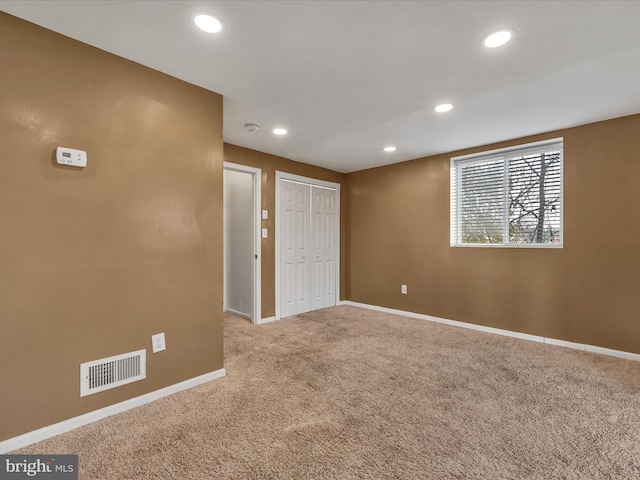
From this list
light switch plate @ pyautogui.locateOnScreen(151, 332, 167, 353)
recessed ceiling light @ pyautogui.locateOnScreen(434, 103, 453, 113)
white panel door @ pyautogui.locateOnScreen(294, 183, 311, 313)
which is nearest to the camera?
light switch plate @ pyautogui.locateOnScreen(151, 332, 167, 353)

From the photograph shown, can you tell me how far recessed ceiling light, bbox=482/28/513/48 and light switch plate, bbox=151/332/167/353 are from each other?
2902 millimetres

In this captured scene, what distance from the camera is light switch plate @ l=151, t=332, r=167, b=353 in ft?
7.02

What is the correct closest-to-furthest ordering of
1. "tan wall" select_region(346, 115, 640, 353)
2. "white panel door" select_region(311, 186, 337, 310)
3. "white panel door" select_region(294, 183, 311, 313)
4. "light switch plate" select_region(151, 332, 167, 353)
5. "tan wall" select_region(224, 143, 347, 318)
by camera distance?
1. "light switch plate" select_region(151, 332, 167, 353)
2. "tan wall" select_region(346, 115, 640, 353)
3. "tan wall" select_region(224, 143, 347, 318)
4. "white panel door" select_region(294, 183, 311, 313)
5. "white panel door" select_region(311, 186, 337, 310)

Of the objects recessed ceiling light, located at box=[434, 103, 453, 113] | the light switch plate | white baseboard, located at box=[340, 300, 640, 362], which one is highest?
recessed ceiling light, located at box=[434, 103, 453, 113]

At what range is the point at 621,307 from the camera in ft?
9.58

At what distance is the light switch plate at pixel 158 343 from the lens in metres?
2.14

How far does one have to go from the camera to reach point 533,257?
3.45 metres

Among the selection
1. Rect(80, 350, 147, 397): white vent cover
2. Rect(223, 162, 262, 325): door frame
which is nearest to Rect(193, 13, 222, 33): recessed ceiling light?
Rect(80, 350, 147, 397): white vent cover

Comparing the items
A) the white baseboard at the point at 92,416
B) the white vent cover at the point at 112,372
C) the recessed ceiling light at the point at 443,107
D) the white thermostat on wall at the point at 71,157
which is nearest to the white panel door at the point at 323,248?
the recessed ceiling light at the point at 443,107

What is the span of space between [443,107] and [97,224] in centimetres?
290

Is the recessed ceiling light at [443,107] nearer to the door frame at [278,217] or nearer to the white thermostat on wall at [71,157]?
the door frame at [278,217]

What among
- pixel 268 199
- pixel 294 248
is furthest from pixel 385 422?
pixel 268 199

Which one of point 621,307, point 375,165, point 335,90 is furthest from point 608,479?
point 375,165

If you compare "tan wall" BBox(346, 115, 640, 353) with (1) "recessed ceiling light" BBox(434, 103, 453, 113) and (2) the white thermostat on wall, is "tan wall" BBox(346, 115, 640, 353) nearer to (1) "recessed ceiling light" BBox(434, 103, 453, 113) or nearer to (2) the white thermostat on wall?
(1) "recessed ceiling light" BBox(434, 103, 453, 113)
